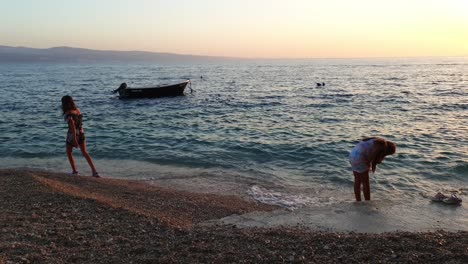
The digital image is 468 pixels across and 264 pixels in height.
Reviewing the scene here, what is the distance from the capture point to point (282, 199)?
10039mm

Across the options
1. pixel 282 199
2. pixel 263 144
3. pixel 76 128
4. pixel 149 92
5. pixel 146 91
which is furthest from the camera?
pixel 149 92

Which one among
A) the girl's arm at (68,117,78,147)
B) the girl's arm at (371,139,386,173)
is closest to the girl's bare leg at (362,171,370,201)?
the girl's arm at (371,139,386,173)

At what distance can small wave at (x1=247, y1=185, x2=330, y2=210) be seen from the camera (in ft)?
31.8

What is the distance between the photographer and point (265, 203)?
975 cm

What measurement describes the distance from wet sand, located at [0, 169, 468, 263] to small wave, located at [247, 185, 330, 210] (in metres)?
1.02

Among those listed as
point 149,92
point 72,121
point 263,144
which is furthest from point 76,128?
point 149,92

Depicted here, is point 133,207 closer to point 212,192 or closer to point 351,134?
point 212,192

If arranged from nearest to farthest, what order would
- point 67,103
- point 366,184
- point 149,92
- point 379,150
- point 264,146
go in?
point 379,150 → point 366,184 → point 67,103 → point 264,146 → point 149,92

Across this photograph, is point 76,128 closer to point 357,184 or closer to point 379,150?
point 357,184

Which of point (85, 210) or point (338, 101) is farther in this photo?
point (338, 101)

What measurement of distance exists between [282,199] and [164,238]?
4322mm

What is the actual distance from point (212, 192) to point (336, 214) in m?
3.56

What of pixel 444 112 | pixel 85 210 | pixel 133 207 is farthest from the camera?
pixel 444 112

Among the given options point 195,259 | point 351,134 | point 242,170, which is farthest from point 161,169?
point 351,134
